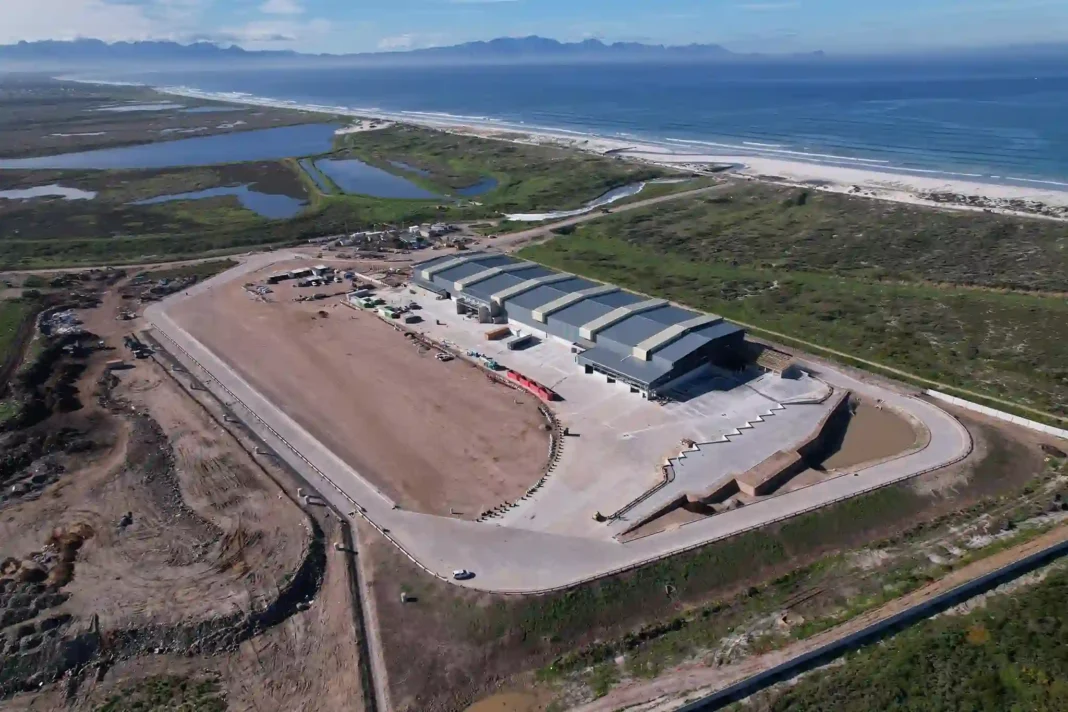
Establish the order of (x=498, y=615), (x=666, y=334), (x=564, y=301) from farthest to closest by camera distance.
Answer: (x=564, y=301) < (x=666, y=334) < (x=498, y=615)

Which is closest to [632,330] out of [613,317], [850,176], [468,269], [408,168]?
[613,317]

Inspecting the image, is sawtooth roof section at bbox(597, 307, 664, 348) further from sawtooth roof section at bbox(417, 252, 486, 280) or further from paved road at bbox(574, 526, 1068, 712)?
paved road at bbox(574, 526, 1068, 712)

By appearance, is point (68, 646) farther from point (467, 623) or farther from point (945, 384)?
point (945, 384)

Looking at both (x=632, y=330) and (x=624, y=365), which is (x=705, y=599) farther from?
(x=632, y=330)

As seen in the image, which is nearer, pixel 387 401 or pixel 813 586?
pixel 813 586

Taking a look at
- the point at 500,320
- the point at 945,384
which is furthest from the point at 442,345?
the point at 945,384

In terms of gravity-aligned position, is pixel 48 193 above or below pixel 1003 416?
above

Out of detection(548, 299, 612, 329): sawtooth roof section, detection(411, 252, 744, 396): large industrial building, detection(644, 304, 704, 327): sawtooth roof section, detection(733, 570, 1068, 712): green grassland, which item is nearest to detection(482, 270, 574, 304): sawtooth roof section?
detection(411, 252, 744, 396): large industrial building
